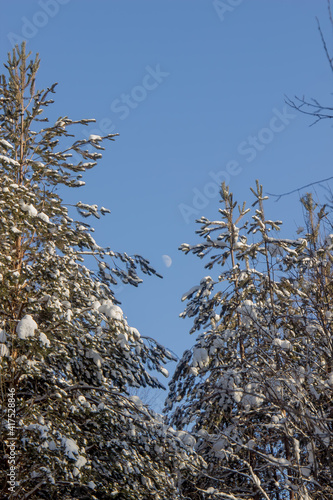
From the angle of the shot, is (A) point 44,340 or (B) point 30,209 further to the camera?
(B) point 30,209

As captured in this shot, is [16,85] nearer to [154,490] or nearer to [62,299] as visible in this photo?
[62,299]

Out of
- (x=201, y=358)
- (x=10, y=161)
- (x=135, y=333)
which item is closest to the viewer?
(x=10, y=161)

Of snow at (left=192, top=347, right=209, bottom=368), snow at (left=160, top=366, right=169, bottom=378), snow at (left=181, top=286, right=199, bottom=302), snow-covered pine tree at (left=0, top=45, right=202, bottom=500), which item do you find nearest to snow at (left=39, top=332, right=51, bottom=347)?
snow-covered pine tree at (left=0, top=45, right=202, bottom=500)

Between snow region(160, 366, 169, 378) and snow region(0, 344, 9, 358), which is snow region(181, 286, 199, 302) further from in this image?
snow region(0, 344, 9, 358)

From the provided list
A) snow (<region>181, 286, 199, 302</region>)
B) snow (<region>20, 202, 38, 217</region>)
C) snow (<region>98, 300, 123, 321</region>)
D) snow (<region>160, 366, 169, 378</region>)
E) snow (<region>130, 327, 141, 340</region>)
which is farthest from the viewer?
snow (<region>181, 286, 199, 302</region>)

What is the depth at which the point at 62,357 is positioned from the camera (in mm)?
8648

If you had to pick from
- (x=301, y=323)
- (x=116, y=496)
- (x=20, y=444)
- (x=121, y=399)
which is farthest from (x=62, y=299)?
(x=301, y=323)

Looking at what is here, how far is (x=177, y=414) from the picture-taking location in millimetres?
11922

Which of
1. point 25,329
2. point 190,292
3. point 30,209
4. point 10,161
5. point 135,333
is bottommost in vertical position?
point 25,329

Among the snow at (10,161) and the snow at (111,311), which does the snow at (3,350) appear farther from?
the snow at (10,161)

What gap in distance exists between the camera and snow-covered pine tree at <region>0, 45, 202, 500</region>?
7.35m

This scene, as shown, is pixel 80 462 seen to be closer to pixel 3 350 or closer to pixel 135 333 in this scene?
pixel 3 350

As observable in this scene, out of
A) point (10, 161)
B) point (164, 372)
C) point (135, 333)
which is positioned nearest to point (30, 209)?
point (10, 161)

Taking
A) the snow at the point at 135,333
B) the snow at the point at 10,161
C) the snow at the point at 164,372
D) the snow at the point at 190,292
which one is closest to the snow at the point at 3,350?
the snow at the point at 135,333
